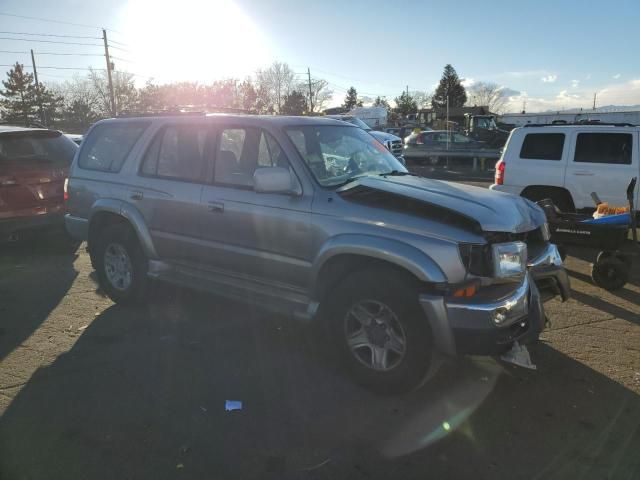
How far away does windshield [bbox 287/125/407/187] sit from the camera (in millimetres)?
3975

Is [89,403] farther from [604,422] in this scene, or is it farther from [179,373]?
[604,422]

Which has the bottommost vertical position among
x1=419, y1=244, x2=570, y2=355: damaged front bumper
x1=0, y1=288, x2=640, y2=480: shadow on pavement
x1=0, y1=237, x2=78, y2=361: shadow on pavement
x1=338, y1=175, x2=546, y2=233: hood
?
x1=0, y1=288, x2=640, y2=480: shadow on pavement

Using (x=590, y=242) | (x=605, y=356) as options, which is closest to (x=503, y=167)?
(x=590, y=242)

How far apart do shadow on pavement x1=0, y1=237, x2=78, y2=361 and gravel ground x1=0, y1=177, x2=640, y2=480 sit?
0.07 meters

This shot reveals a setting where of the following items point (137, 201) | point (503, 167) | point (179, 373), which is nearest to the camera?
point (179, 373)

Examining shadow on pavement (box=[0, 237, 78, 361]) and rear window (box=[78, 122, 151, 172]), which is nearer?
shadow on pavement (box=[0, 237, 78, 361])

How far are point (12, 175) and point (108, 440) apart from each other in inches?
221

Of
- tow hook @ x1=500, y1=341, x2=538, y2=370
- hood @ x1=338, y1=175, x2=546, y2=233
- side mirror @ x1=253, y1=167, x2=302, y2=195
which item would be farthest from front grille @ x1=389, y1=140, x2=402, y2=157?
tow hook @ x1=500, y1=341, x2=538, y2=370

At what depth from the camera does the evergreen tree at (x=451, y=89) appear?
87.5 meters

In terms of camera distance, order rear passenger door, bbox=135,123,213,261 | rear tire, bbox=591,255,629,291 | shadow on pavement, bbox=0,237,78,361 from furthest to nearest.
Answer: rear tire, bbox=591,255,629,291 < shadow on pavement, bbox=0,237,78,361 < rear passenger door, bbox=135,123,213,261

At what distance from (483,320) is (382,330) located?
0.71 metres

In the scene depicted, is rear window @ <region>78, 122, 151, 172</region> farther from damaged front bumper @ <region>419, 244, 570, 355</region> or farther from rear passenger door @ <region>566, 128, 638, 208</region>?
rear passenger door @ <region>566, 128, 638, 208</region>

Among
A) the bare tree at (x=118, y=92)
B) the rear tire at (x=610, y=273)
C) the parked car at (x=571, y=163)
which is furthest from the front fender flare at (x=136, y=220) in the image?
the bare tree at (x=118, y=92)

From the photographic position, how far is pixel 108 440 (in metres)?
2.99
